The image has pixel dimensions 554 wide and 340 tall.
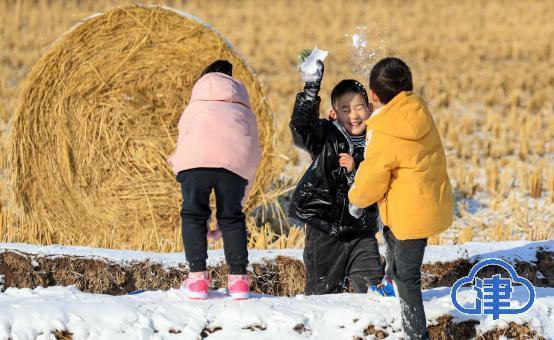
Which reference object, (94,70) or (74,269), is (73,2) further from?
(74,269)

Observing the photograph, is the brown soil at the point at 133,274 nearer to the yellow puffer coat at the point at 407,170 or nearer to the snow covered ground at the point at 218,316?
the snow covered ground at the point at 218,316

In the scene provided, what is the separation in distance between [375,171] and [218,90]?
1024 mm

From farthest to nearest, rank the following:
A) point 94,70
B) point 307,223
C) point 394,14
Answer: point 394,14
point 94,70
point 307,223

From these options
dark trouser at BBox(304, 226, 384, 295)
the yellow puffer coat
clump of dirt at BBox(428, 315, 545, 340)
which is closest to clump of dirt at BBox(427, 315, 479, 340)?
clump of dirt at BBox(428, 315, 545, 340)

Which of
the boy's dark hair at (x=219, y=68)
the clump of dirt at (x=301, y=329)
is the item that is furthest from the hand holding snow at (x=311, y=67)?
the clump of dirt at (x=301, y=329)

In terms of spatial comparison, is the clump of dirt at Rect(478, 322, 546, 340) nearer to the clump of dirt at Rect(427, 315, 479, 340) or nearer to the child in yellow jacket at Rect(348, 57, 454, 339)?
the clump of dirt at Rect(427, 315, 479, 340)

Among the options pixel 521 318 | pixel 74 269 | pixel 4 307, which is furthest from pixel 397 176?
pixel 74 269

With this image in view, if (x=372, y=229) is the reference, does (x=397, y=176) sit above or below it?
above

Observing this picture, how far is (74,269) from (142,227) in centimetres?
207

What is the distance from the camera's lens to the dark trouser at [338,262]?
208 inches

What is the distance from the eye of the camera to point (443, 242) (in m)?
7.36

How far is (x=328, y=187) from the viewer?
5238 millimetres

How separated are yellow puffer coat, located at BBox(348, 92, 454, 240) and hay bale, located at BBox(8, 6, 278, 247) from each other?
338 cm

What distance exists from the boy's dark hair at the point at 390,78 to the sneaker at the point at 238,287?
1081 mm
